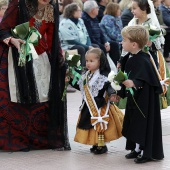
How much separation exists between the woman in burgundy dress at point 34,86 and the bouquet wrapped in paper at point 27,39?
0.16m

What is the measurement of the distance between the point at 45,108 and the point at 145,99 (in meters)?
1.30

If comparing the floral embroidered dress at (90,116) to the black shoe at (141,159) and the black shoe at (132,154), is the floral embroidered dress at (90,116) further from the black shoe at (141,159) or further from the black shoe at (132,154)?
the black shoe at (141,159)

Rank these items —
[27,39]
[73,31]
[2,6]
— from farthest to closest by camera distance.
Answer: [73,31]
[2,6]
[27,39]

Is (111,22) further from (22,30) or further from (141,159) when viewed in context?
(141,159)

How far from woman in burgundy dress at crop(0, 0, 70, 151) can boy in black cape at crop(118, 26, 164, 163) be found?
884 mm

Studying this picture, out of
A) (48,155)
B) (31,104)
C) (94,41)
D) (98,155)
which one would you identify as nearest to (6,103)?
(31,104)

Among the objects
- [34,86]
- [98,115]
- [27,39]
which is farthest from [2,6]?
[98,115]

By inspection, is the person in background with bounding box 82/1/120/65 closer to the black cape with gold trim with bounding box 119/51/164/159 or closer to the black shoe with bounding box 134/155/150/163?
the black cape with gold trim with bounding box 119/51/164/159

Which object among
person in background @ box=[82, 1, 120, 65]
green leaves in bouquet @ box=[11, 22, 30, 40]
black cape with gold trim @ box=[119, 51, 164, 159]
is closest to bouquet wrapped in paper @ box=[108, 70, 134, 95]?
black cape with gold trim @ box=[119, 51, 164, 159]

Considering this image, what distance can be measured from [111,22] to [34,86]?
20.6 feet

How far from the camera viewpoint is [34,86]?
21.8 feet

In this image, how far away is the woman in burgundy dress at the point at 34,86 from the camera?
6527 millimetres

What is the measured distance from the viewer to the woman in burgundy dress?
6.53m

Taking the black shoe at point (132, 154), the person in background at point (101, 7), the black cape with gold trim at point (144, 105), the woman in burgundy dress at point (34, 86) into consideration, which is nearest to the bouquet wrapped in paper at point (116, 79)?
the black cape with gold trim at point (144, 105)
